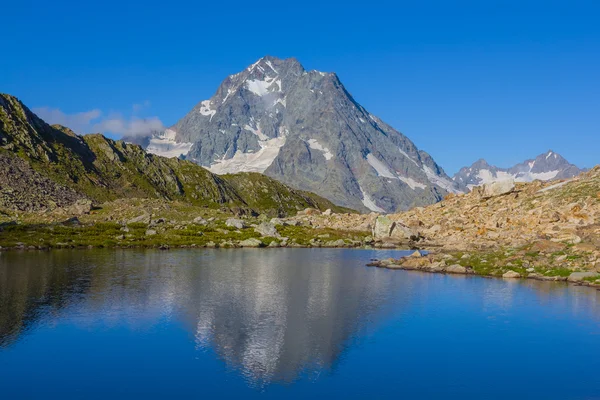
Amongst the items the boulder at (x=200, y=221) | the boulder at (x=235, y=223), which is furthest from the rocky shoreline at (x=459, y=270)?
the boulder at (x=200, y=221)

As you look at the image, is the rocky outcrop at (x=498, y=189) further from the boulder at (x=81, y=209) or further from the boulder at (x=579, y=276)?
the boulder at (x=81, y=209)

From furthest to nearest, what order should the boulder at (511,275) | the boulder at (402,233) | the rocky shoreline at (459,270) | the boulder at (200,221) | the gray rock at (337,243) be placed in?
1. the boulder at (200,221)
2. the gray rock at (337,243)
3. the boulder at (402,233)
4. the boulder at (511,275)
5. the rocky shoreline at (459,270)

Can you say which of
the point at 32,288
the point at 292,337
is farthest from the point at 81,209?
the point at 292,337

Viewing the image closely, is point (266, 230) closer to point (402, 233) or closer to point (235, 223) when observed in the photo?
point (235, 223)

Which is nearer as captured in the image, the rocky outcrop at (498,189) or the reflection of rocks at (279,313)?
the reflection of rocks at (279,313)

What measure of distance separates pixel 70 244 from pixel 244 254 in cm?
3981

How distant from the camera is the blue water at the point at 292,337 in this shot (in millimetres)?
32031

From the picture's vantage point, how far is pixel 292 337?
4228cm

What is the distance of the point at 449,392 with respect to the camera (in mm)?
31500

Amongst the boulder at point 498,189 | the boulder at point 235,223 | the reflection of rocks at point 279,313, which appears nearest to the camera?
the reflection of rocks at point 279,313

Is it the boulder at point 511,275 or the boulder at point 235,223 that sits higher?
the boulder at point 235,223

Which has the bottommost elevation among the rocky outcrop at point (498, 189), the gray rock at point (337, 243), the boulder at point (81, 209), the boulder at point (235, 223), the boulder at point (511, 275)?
the boulder at point (511, 275)

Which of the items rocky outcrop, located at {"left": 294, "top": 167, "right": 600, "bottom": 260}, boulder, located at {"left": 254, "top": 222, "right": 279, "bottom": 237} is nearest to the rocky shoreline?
rocky outcrop, located at {"left": 294, "top": 167, "right": 600, "bottom": 260}

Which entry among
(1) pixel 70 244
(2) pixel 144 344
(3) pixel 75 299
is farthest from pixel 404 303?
(1) pixel 70 244
